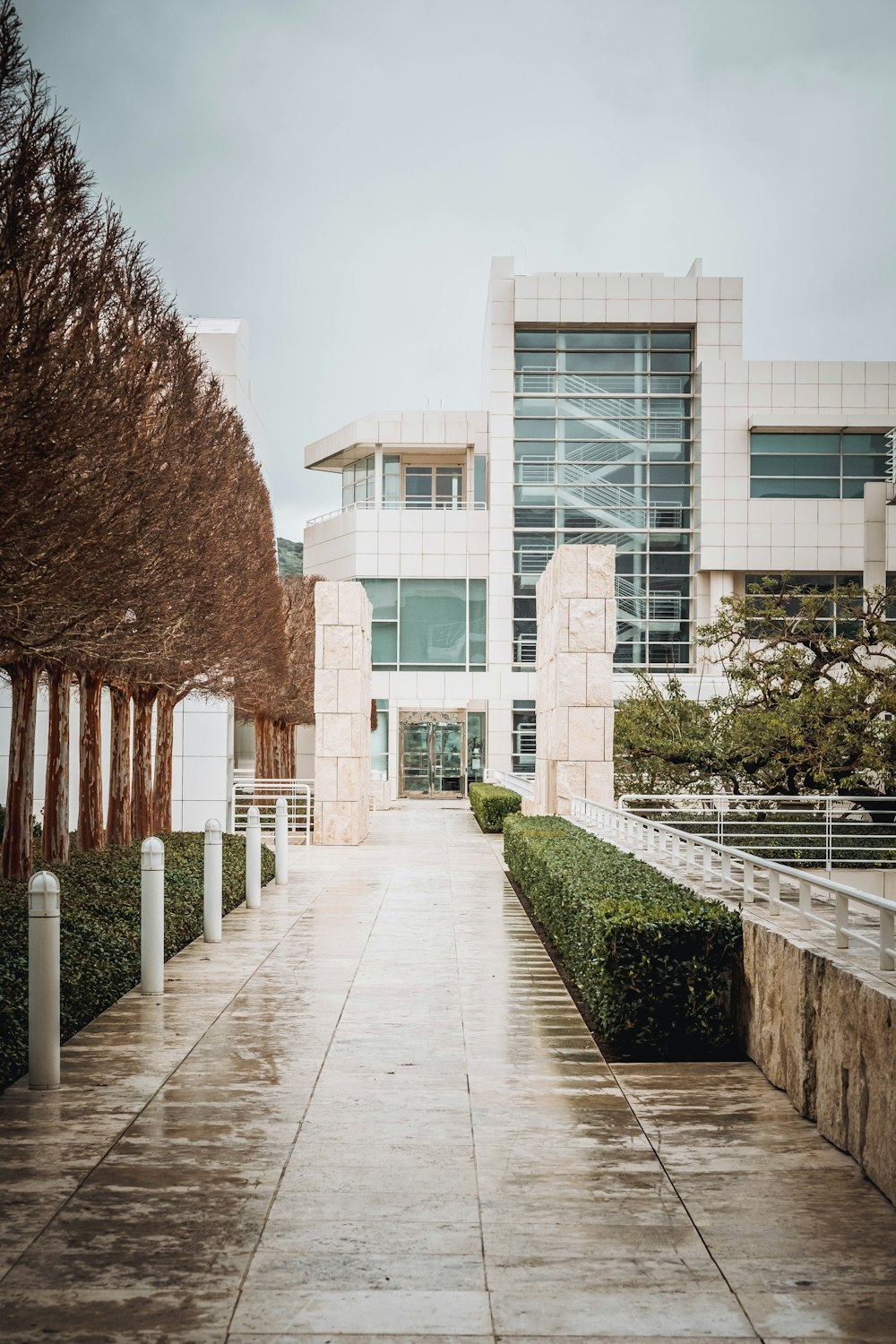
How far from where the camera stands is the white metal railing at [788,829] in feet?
70.5

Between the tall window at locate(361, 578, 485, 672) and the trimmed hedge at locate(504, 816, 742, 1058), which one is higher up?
the tall window at locate(361, 578, 485, 672)

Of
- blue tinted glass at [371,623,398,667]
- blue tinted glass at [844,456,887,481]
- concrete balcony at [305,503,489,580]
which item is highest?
blue tinted glass at [844,456,887,481]

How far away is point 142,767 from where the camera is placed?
68.5 ft

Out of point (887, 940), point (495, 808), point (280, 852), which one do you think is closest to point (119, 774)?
point (280, 852)

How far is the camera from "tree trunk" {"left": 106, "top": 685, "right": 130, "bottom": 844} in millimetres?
19328

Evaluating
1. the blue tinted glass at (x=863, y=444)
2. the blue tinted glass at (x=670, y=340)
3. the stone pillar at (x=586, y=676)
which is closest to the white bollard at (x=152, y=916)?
the stone pillar at (x=586, y=676)

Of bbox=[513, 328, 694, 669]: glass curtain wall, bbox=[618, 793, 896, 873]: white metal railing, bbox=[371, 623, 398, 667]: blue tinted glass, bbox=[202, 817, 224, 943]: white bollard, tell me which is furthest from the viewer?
bbox=[371, 623, 398, 667]: blue tinted glass

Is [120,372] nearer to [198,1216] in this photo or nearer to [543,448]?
[198,1216]

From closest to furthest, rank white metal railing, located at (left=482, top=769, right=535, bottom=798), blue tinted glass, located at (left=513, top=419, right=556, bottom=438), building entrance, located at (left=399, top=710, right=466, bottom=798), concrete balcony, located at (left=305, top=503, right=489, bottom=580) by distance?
white metal railing, located at (left=482, top=769, right=535, bottom=798) → blue tinted glass, located at (left=513, top=419, right=556, bottom=438) → concrete balcony, located at (left=305, top=503, right=489, bottom=580) → building entrance, located at (left=399, top=710, right=466, bottom=798)

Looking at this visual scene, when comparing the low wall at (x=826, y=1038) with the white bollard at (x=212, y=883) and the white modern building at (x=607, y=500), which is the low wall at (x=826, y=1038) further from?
the white modern building at (x=607, y=500)

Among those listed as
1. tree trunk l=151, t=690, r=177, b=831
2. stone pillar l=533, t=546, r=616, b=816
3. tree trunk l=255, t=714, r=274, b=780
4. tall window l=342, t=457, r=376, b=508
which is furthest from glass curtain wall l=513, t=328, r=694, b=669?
tree trunk l=151, t=690, r=177, b=831

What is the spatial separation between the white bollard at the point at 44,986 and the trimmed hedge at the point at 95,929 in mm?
253

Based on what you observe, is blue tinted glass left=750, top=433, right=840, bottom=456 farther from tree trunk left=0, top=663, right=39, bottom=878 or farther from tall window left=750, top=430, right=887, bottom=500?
tree trunk left=0, top=663, right=39, bottom=878

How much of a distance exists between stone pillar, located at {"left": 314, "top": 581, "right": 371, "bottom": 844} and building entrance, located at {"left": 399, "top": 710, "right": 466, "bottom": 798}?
70.8 ft
